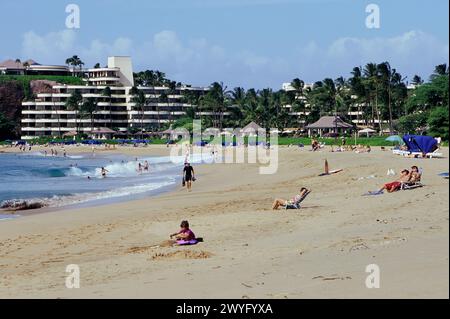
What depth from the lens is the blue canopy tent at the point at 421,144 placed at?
36062mm

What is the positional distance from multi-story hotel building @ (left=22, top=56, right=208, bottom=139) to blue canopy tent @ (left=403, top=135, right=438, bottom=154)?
101m

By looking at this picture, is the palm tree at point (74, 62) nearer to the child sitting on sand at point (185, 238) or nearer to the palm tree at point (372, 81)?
the palm tree at point (372, 81)

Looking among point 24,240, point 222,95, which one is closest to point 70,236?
point 24,240

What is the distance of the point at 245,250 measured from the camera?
11.3 metres

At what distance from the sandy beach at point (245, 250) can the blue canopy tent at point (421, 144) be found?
585 inches

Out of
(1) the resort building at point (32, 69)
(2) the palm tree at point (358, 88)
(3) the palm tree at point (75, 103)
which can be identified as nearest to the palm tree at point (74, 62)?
(1) the resort building at point (32, 69)

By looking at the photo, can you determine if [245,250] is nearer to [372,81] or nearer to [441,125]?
[441,125]

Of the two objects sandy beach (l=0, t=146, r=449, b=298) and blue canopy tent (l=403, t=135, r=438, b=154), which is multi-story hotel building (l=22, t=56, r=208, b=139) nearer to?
blue canopy tent (l=403, t=135, r=438, b=154)

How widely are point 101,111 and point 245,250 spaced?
131740mm

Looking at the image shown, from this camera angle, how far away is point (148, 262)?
36.6 ft

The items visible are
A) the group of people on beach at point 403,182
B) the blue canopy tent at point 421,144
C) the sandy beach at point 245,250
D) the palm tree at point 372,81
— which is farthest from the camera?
the palm tree at point 372,81

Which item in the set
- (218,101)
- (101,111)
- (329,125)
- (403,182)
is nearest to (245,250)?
(403,182)
